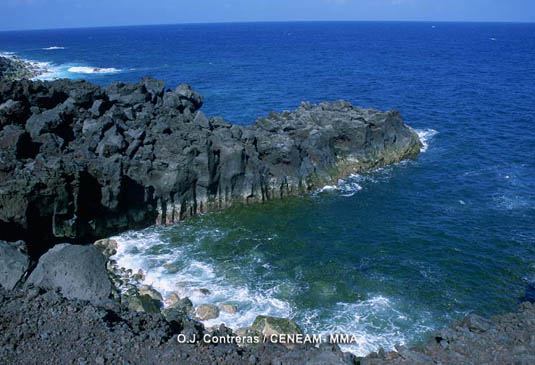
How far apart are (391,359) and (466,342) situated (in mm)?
3834

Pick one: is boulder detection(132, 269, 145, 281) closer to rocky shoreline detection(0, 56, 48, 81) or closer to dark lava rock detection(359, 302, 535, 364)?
dark lava rock detection(359, 302, 535, 364)

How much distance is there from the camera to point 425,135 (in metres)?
61.7

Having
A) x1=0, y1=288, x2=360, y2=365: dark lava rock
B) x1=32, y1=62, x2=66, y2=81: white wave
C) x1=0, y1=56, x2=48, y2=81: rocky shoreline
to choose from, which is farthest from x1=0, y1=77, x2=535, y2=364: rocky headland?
x1=0, y1=56, x2=48, y2=81: rocky shoreline

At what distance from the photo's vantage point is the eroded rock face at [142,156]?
31.4 m

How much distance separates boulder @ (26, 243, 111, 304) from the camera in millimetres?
25344

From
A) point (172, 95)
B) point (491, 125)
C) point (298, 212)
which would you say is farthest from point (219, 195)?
point (491, 125)

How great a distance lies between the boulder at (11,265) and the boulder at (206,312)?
10356mm

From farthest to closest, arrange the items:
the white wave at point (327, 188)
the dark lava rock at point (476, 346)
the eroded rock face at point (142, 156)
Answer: the white wave at point (327, 188) → the eroded rock face at point (142, 156) → the dark lava rock at point (476, 346)

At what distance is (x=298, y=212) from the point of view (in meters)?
40.0

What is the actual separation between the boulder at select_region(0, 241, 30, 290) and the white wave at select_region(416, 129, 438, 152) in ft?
151

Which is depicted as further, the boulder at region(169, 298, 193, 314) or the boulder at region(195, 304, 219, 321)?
the boulder at region(169, 298, 193, 314)

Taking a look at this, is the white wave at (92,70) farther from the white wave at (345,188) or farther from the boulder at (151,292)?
the boulder at (151,292)

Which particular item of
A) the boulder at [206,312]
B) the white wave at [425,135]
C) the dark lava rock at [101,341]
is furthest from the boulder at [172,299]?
the white wave at [425,135]

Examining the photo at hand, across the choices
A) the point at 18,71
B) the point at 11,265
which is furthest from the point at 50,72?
the point at 11,265
